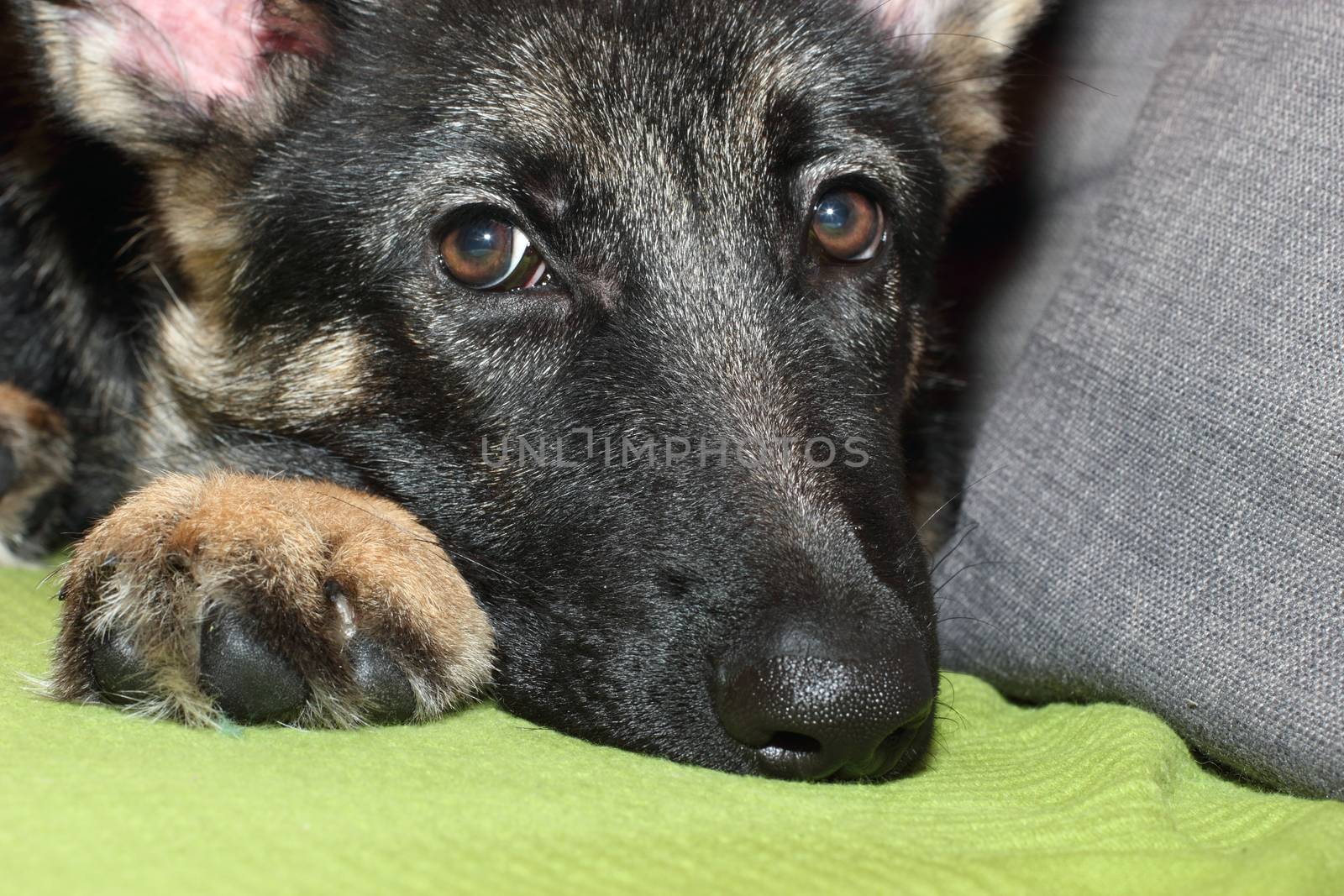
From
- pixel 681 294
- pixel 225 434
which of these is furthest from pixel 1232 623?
pixel 225 434

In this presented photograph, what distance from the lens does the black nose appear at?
185 cm

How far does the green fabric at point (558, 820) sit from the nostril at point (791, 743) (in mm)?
66

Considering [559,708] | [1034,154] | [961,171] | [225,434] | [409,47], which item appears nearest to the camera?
[559,708]

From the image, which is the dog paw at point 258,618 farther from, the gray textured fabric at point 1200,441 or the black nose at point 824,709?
the gray textured fabric at point 1200,441

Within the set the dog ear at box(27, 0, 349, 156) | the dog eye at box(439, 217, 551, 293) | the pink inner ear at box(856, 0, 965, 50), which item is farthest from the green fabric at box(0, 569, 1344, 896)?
the pink inner ear at box(856, 0, 965, 50)

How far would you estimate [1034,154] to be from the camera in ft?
12.2

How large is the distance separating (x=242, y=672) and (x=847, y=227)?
63.2 inches

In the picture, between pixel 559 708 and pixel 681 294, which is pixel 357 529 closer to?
pixel 559 708

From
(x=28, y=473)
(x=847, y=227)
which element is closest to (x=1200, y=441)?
(x=847, y=227)

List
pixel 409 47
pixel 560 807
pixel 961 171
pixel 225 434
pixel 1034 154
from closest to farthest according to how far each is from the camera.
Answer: pixel 560 807, pixel 409 47, pixel 225 434, pixel 961 171, pixel 1034 154

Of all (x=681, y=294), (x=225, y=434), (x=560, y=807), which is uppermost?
(x=681, y=294)

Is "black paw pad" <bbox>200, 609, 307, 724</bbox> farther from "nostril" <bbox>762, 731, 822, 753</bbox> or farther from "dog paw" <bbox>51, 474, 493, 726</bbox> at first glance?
"nostril" <bbox>762, 731, 822, 753</bbox>

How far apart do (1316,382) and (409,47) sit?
1.93 m

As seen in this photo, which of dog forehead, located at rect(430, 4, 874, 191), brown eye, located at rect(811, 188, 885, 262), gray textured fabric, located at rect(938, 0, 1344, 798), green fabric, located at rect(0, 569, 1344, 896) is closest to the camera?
green fabric, located at rect(0, 569, 1344, 896)
